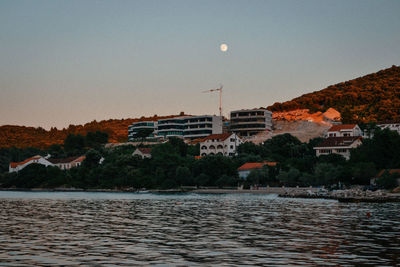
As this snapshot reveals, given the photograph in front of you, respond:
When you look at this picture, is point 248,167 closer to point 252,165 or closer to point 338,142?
point 252,165

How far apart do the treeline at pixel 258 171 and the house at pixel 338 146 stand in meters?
6.19

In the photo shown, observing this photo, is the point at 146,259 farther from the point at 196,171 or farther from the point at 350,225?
the point at 196,171

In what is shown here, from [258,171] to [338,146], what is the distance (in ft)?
126

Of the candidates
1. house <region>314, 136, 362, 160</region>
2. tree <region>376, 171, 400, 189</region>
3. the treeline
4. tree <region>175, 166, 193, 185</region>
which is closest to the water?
tree <region>376, 171, 400, 189</region>

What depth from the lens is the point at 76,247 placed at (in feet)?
117

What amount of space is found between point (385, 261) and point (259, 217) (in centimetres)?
3266

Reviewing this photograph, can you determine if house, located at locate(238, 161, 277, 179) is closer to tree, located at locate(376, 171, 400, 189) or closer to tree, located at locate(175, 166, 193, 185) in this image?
tree, located at locate(175, 166, 193, 185)

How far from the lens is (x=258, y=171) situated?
153125 millimetres

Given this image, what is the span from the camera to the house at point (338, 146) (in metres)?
174

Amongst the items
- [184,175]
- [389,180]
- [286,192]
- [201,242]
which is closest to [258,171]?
[184,175]

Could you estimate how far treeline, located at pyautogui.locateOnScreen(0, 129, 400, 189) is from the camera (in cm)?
13662

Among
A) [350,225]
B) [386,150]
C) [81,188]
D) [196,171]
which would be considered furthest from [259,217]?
[81,188]

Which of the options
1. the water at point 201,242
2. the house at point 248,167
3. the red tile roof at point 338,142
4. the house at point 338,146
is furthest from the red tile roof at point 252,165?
the water at point 201,242

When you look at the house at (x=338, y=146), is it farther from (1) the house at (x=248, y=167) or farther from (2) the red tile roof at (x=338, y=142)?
(1) the house at (x=248, y=167)
